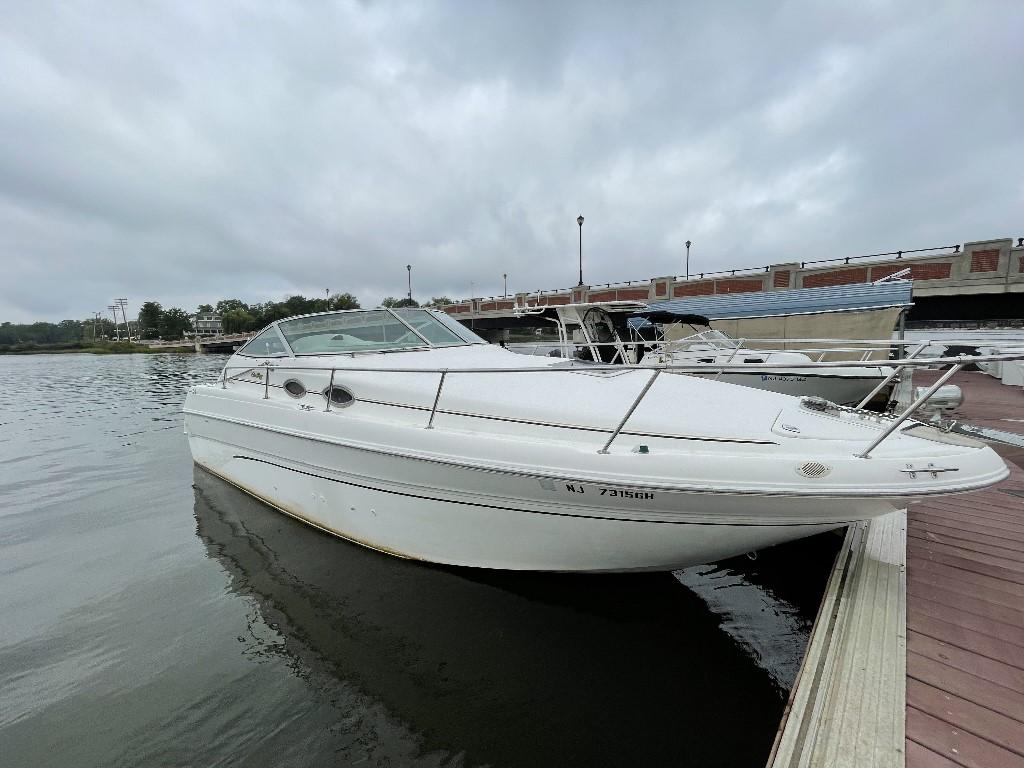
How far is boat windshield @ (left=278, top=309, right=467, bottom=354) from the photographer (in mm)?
5062

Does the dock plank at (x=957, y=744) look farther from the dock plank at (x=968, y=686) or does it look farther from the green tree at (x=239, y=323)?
the green tree at (x=239, y=323)

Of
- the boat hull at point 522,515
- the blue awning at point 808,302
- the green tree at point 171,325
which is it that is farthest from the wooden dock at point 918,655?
the green tree at point 171,325

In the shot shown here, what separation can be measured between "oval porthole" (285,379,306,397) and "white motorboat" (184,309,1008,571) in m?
0.03

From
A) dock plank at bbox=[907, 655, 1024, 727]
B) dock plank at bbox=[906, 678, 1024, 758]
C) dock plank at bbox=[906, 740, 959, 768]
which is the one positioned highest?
dock plank at bbox=[907, 655, 1024, 727]

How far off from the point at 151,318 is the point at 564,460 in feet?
392

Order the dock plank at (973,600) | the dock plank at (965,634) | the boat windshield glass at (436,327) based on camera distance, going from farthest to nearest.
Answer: the boat windshield glass at (436,327) < the dock plank at (973,600) < the dock plank at (965,634)

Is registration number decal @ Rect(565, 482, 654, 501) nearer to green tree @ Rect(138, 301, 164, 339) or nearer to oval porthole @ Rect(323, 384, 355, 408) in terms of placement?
oval porthole @ Rect(323, 384, 355, 408)

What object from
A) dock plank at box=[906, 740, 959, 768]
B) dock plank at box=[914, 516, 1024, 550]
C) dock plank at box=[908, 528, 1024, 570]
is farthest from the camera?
dock plank at box=[914, 516, 1024, 550]

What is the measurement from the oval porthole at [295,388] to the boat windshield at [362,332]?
445 mm

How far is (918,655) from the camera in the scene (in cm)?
221

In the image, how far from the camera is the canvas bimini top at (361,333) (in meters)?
5.07

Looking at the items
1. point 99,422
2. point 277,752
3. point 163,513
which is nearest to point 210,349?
point 99,422

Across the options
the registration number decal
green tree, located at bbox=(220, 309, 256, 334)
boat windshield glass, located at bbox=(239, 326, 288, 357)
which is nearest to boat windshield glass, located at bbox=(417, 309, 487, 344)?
boat windshield glass, located at bbox=(239, 326, 288, 357)

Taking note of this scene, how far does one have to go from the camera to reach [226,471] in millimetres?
5863
